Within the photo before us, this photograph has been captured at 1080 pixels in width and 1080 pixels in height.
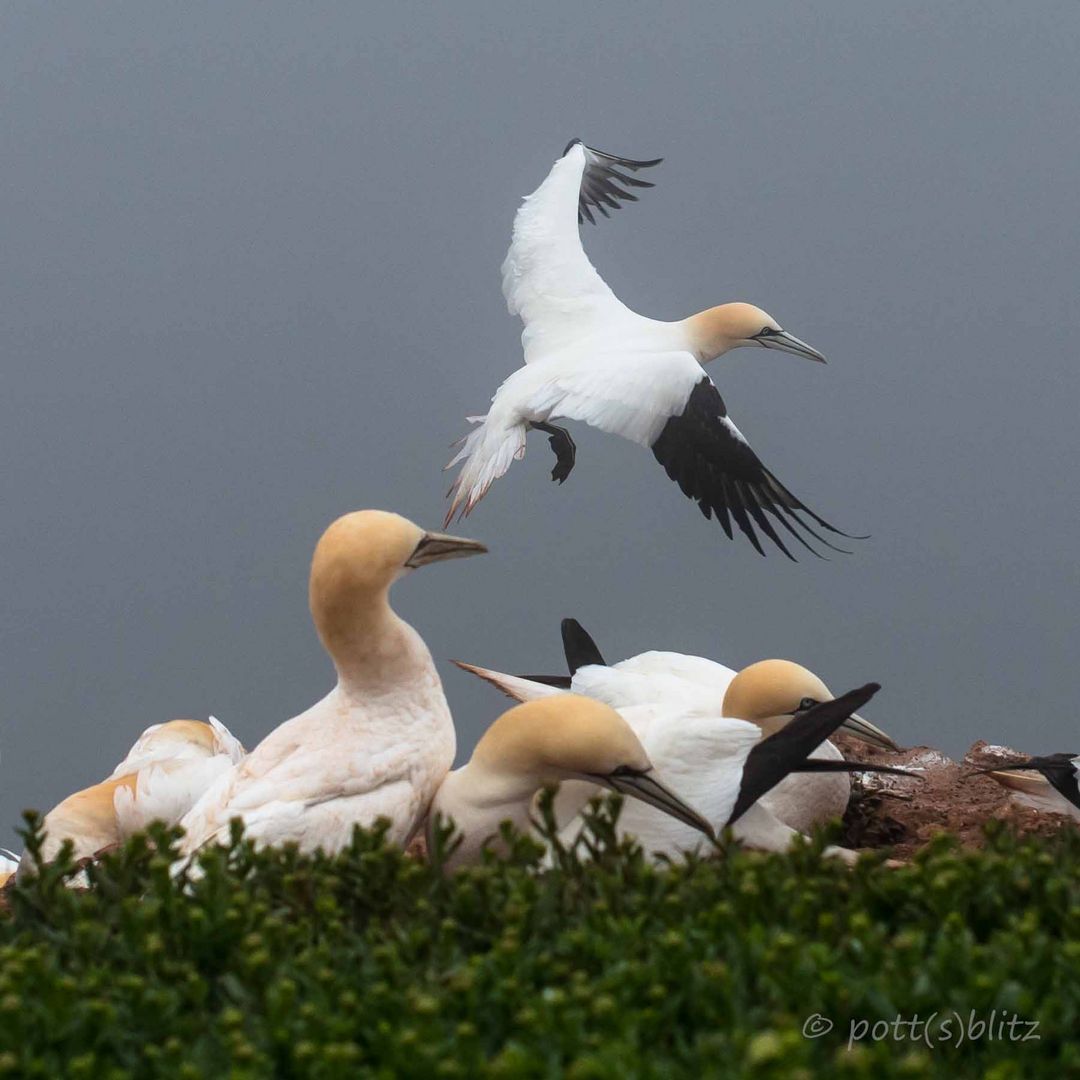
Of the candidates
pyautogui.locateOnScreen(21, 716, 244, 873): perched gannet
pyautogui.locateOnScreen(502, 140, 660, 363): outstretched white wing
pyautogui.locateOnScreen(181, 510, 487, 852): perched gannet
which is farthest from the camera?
pyautogui.locateOnScreen(502, 140, 660, 363): outstretched white wing

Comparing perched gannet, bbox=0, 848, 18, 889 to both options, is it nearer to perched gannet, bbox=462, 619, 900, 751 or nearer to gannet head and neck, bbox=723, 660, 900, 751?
perched gannet, bbox=462, 619, 900, 751

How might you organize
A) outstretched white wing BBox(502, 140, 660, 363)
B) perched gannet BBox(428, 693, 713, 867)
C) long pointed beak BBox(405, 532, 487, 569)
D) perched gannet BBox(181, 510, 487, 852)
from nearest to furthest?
perched gannet BBox(428, 693, 713, 867), perched gannet BBox(181, 510, 487, 852), long pointed beak BBox(405, 532, 487, 569), outstretched white wing BBox(502, 140, 660, 363)

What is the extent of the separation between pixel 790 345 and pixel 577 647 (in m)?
2.38

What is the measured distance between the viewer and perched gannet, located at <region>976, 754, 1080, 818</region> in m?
5.69

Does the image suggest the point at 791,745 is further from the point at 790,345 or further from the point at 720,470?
the point at 790,345

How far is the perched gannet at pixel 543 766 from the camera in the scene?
4570mm

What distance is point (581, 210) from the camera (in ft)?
32.4

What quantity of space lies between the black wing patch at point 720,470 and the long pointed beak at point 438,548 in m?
1.92

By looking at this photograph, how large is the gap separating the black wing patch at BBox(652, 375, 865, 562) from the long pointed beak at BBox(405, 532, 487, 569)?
1.92 metres

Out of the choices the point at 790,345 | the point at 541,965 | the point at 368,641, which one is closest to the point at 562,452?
the point at 790,345

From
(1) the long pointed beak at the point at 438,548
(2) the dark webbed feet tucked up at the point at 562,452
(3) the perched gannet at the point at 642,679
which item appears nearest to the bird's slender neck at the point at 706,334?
(2) the dark webbed feet tucked up at the point at 562,452

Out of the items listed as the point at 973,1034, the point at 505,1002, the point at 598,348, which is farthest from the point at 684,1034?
the point at 598,348

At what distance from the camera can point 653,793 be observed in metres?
4.69

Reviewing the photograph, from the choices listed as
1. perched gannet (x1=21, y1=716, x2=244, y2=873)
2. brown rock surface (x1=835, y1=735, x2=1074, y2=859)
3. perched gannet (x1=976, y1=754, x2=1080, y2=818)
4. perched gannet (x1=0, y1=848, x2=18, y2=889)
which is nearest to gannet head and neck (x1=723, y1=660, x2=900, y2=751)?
brown rock surface (x1=835, y1=735, x2=1074, y2=859)
